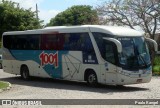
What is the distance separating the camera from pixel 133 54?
738 inches

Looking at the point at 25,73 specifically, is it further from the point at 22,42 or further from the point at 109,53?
the point at 109,53

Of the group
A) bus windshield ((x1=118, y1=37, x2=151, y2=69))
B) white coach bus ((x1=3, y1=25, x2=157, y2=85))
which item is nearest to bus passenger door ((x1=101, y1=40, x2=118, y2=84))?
white coach bus ((x1=3, y1=25, x2=157, y2=85))

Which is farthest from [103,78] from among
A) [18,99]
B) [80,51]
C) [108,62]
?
Result: [18,99]

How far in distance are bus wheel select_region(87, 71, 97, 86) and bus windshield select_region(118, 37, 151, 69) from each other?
195 cm

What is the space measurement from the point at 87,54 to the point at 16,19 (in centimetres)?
3245

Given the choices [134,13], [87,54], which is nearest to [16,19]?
[134,13]

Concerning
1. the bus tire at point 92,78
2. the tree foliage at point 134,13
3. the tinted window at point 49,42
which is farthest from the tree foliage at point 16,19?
the bus tire at point 92,78

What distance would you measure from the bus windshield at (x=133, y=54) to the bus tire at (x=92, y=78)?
1939 millimetres

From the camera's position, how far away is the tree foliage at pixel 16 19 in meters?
50.6

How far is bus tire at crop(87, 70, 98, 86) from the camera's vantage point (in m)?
19.8

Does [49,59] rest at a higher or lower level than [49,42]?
lower

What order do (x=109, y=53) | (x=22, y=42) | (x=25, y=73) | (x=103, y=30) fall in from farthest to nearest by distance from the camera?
(x=25, y=73) < (x=22, y=42) < (x=103, y=30) < (x=109, y=53)

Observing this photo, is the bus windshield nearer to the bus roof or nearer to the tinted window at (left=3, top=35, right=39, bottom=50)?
the bus roof

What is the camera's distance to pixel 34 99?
1545 cm
